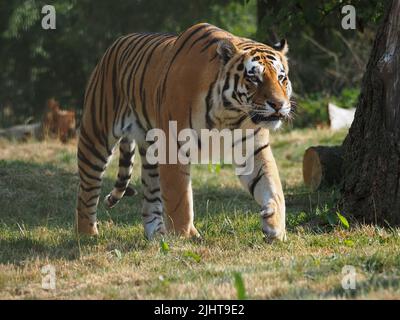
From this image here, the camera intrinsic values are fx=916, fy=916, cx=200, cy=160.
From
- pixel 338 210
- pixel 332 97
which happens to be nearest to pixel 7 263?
pixel 338 210

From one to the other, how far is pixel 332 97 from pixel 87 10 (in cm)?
499

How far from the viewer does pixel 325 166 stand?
1009 centimetres

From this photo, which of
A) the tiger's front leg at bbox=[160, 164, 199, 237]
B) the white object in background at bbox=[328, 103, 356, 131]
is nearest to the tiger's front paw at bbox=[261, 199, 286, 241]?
the tiger's front leg at bbox=[160, 164, 199, 237]

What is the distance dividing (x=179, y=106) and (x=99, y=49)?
11.1 metres

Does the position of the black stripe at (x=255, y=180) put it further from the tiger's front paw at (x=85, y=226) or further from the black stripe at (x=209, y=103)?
the tiger's front paw at (x=85, y=226)

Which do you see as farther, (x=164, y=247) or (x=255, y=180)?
(x=255, y=180)

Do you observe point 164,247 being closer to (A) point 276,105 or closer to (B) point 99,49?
(A) point 276,105

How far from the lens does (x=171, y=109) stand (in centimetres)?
759

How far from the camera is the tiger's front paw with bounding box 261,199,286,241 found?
7.31 meters

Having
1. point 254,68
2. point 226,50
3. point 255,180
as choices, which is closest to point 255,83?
point 254,68

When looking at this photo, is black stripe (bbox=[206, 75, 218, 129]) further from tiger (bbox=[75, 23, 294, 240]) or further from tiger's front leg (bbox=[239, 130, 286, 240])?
tiger's front leg (bbox=[239, 130, 286, 240])

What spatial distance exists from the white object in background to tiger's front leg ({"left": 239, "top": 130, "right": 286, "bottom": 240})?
7.67m

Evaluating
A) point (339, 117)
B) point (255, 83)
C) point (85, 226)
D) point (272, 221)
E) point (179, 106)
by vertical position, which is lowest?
point (339, 117)
